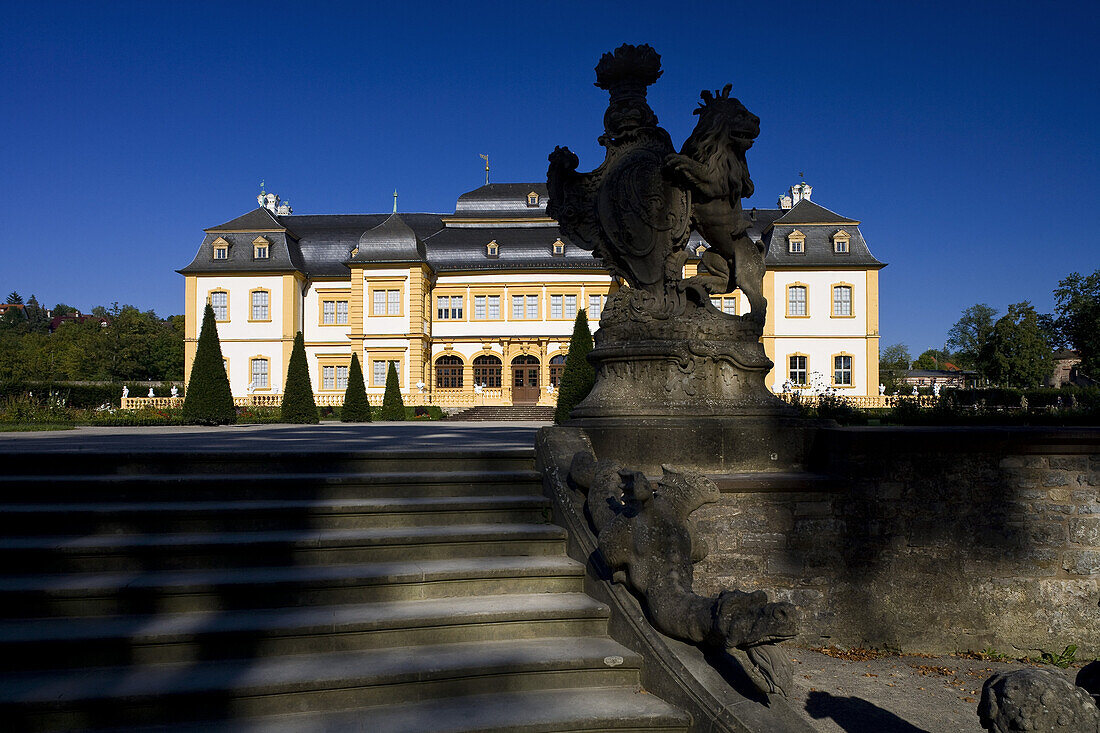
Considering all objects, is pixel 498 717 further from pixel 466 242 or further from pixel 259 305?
pixel 259 305

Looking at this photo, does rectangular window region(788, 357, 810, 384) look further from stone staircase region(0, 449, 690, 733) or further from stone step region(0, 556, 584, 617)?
stone step region(0, 556, 584, 617)

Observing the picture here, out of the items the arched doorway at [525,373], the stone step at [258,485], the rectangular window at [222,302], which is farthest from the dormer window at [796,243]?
the stone step at [258,485]

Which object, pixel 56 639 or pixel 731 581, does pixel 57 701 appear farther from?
pixel 731 581

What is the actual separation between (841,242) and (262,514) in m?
44.4

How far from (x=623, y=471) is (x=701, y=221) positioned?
8.69ft

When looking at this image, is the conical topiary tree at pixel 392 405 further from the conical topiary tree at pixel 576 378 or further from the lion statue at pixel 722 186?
the lion statue at pixel 722 186

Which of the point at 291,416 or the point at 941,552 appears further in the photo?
the point at 291,416

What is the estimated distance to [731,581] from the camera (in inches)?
208

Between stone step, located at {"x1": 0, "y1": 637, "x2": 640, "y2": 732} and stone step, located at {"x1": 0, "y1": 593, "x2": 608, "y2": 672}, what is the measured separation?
5cm

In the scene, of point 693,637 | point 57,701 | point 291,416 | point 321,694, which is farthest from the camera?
point 291,416

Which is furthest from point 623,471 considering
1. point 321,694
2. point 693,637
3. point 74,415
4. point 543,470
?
point 74,415

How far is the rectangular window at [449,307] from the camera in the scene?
43.0 m

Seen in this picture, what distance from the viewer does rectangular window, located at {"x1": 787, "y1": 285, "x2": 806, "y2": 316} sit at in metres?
43.3

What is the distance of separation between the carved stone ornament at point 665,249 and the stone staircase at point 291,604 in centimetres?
140
